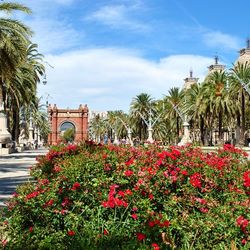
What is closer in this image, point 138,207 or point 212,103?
point 138,207

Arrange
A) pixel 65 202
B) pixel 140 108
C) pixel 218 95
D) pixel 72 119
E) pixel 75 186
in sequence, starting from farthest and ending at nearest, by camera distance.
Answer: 1. pixel 72 119
2. pixel 140 108
3. pixel 218 95
4. pixel 75 186
5. pixel 65 202

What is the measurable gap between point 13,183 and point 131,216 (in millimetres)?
8442

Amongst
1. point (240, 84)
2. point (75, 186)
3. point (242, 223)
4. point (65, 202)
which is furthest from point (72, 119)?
point (242, 223)

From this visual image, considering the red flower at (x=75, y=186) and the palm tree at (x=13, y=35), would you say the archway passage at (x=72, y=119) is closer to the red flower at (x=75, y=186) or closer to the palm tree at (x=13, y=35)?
the palm tree at (x=13, y=35)

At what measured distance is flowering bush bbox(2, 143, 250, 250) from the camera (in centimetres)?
448

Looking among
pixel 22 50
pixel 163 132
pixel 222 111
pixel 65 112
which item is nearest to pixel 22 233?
pixel 22 50

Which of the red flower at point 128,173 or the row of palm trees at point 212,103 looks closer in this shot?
the red flower at point 128,173

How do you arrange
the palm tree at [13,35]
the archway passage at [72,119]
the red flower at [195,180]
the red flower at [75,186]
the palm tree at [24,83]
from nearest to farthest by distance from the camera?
the red flower at [75,186]
the red flower at [195,180]
the palm tree at [13,35]
the palm tree at [24,83]
the archway passage at [72,119]

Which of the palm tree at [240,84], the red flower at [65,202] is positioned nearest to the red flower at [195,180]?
the red flower at [65,202]

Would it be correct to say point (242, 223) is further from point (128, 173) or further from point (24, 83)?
point (24, 83)

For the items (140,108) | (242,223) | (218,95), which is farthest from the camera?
(140,108)

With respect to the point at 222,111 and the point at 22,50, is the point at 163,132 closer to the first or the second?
the point at 222,111

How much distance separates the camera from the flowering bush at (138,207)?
4477 mm

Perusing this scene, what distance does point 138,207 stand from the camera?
5.35 m
